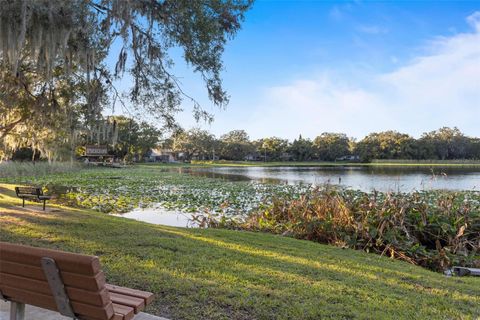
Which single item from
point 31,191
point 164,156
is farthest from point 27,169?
point 164,156

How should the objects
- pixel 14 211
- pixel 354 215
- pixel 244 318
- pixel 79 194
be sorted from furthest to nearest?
pixel 79 194 < pixel 14 211 < pixel 354 215 < pixel 244 318

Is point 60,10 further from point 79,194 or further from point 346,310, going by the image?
point 79,194

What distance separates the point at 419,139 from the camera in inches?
3226

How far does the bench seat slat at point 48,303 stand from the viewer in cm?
224

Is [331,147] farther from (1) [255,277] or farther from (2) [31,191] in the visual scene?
(1) [255,277]

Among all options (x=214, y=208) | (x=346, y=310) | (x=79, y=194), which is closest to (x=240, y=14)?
(x=346, y=310)

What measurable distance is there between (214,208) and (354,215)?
5.24 m

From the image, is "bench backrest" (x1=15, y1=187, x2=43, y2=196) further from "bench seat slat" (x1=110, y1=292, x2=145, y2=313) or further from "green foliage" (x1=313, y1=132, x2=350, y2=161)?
"green foliage" (x1=313, y1=132, x2=350, y2=161)

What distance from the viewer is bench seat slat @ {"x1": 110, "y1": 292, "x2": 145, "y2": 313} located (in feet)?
8.18

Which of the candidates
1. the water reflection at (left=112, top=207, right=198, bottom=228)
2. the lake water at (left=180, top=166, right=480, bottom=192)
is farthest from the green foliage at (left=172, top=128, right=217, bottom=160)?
the water reflection at (left=112, top=207, right=198, bottom=228)

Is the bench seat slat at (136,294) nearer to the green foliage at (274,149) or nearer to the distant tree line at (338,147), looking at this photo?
the distant tree line at (338,147)

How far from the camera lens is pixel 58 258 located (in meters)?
2.19

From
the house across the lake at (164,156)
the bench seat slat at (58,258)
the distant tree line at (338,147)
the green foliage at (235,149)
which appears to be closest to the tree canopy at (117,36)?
the bench seat slat at (58,258)

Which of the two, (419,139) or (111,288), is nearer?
(111,288)
